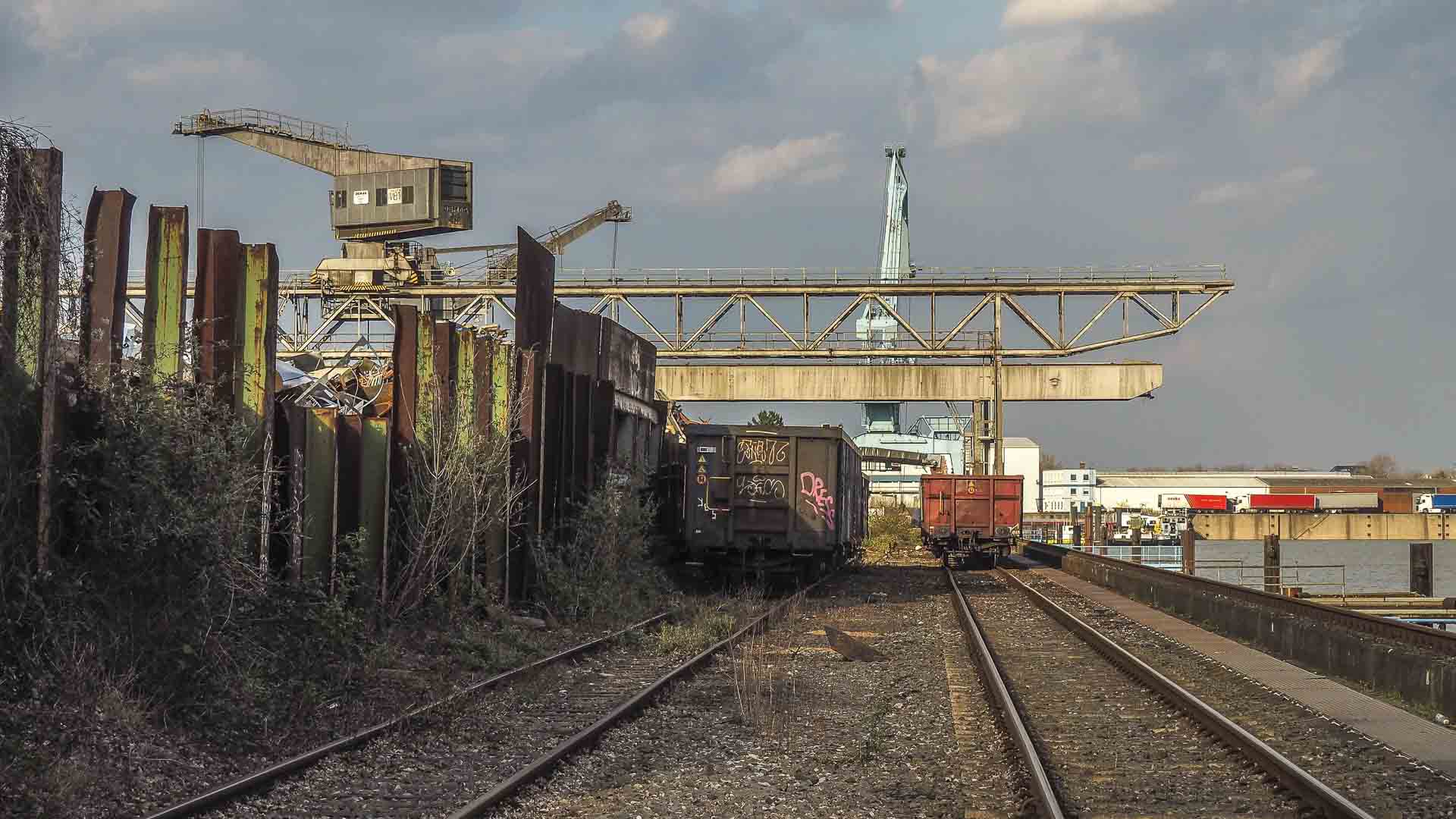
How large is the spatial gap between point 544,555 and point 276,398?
6.35 metres

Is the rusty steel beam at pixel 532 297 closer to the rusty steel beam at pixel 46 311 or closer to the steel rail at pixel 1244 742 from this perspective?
the steel rail at pixel 1244 742

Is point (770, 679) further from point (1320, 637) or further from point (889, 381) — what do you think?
point (889, 381)

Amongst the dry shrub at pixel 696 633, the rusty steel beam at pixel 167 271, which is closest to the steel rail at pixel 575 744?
the dry shrub at pixel 696 633

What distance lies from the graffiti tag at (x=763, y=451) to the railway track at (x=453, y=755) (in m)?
10.7

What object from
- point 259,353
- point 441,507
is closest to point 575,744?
point 259,353

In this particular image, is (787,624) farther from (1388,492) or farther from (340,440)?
(1388,492)

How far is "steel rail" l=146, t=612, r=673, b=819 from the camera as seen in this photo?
24.9 feet

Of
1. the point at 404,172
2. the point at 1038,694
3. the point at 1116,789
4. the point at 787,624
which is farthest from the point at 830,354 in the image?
the point at 1116,789

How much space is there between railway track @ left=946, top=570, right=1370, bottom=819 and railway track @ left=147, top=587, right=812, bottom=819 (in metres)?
3.28

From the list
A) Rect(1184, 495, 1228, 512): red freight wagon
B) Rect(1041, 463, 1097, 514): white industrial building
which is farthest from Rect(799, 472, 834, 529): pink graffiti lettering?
Rect(1041, 463, 1097, 514): white industrial building

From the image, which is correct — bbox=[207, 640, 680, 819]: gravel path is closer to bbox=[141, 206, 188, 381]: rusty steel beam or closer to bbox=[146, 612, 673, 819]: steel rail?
bbox=[146, 612, 673, 819]: steel rail

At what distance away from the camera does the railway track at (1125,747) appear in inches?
339

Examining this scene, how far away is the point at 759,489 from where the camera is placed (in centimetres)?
2467

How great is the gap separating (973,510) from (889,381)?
Result: 8779 mm
